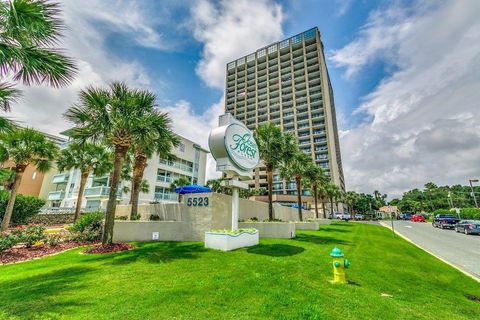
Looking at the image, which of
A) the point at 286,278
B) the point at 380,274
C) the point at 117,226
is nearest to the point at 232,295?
the point at 286,278

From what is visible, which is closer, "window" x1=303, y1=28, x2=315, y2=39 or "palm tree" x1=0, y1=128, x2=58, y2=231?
"palm tree" x1=0, y1=128, x2=58, y2=231

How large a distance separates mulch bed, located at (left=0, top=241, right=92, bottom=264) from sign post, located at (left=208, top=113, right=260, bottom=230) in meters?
9.78

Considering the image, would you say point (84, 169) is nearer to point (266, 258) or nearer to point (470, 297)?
point (266, 258)

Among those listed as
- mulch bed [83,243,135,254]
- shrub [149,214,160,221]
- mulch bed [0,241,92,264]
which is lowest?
mulch bed [0,241,92,264]

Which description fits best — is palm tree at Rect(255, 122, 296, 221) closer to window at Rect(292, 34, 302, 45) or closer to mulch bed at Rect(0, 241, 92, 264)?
mulch bed at Rect(0, 241, 92, 264)

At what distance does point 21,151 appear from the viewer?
16.6 metres

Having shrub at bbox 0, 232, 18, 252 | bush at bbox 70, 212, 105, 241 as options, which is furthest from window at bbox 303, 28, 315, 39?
shrub at bbox 0, 232, 18, 252

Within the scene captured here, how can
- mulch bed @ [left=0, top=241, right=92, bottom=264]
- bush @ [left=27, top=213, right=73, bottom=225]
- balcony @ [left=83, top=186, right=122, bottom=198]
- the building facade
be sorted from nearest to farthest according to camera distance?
mulch bed @ [left=0, top=241, right=92, bottom=264] → bush @ [left=27, top=213, right=73, bottom=225] → balcony @ [left=83, top=186, right=122, bottom=198] → the building facade

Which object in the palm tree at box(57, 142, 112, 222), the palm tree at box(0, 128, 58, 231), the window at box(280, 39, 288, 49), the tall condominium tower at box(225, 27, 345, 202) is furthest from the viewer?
the window at box(280, 39, 288, 49)

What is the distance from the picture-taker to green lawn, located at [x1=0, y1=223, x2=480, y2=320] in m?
4.48

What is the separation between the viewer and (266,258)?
29.7ft

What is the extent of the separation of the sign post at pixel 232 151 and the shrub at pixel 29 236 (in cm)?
1113

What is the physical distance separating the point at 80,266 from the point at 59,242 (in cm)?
741

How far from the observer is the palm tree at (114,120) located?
11.6 m
